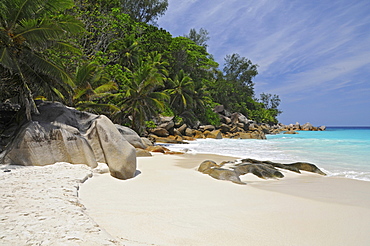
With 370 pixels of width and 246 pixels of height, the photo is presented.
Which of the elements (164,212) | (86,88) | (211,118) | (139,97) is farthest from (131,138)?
(211,118)

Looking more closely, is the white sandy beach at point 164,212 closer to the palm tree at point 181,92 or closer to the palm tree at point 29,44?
the palm tree at point 29,44

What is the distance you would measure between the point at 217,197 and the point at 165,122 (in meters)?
21.9

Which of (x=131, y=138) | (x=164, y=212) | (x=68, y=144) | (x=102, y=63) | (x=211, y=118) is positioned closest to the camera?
(x=164, y=212)

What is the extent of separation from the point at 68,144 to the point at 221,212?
449cm

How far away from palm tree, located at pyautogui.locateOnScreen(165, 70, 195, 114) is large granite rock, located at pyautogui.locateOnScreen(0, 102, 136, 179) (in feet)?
84.5

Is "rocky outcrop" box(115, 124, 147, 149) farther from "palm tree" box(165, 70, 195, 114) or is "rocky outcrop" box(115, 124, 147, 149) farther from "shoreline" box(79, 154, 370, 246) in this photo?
"palm tree" box(165, 70, 195, 114)

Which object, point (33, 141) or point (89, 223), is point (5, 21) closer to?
point (33, 141)

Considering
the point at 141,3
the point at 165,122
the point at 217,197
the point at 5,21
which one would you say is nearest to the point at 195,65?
the point at 141,3

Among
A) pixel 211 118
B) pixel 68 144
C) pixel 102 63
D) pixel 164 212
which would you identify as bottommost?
pixel 164 212

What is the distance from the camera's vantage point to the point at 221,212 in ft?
12.1

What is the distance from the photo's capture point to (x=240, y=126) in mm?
42031

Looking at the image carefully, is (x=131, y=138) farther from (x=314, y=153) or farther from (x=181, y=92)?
(x=181, y=92)

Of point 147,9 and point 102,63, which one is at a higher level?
point 147,9

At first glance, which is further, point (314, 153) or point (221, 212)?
point (314, 153)
